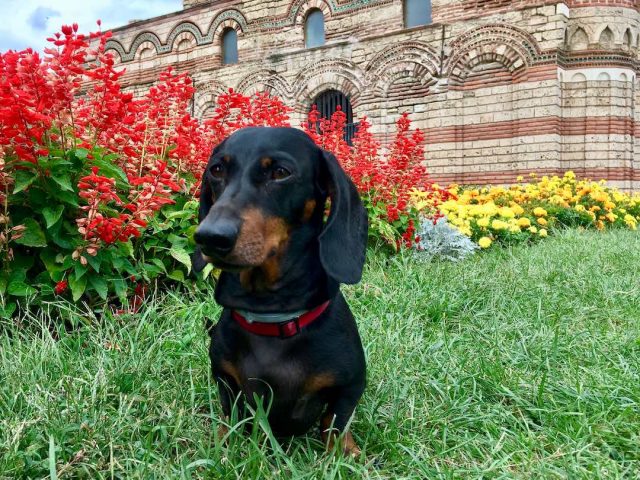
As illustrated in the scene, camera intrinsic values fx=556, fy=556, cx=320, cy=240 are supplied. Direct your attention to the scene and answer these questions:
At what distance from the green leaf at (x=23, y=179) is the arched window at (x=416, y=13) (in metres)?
11.6

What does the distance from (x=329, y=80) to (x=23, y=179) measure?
456 inches

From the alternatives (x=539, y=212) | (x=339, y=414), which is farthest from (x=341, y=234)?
(x=539, y=212)

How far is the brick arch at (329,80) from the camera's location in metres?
13.2

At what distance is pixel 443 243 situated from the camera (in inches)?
225

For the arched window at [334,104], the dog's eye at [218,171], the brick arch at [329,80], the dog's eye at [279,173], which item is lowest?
the dog's eye at [279,173]

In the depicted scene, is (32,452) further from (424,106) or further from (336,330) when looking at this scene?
(424,106)

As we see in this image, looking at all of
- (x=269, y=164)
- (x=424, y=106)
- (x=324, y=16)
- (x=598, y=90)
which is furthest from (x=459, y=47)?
(x=269, y=164)

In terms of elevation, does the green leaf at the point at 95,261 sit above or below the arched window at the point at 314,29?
below

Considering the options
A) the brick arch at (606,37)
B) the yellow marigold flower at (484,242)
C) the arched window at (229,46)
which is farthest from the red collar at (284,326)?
the arched window at (229,46)

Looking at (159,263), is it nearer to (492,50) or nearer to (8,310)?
(8,310)

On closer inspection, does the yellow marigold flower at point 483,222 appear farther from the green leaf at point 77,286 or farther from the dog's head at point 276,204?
the dog's head at point 276,204

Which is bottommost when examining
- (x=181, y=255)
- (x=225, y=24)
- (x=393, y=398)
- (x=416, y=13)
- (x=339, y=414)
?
(x=393, y=398)

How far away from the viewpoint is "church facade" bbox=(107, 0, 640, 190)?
36.9 feet

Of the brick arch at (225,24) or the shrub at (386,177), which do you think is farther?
the brick arch at (225,24)
